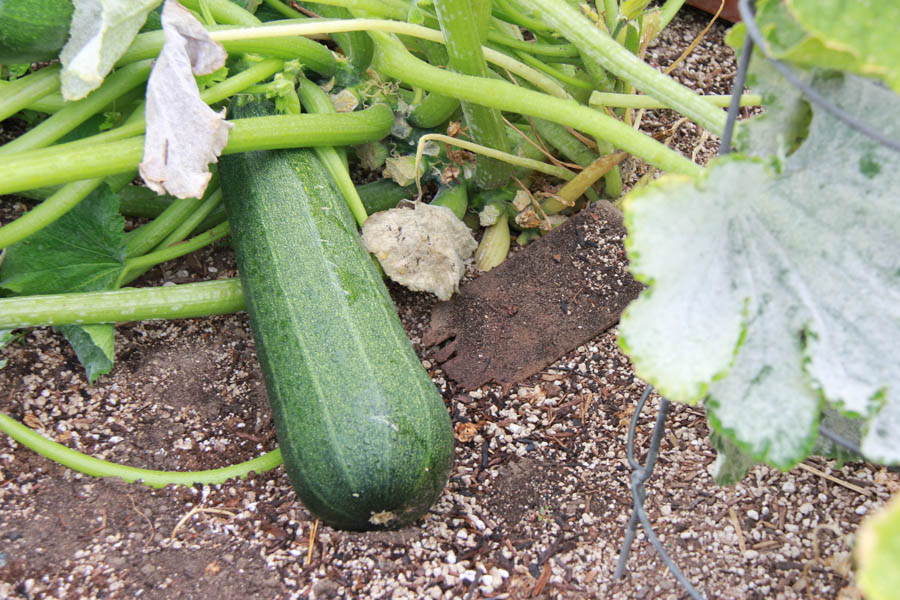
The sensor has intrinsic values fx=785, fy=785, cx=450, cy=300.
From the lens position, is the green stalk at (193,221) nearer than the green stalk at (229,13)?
No

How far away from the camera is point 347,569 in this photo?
1382 mm

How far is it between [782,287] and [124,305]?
4.23 feet

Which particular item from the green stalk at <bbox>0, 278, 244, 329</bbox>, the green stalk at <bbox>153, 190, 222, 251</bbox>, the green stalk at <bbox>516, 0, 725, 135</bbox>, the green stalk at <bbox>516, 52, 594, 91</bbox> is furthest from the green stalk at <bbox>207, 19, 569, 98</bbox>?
the green stalk at <bbox>0, 278, 244, 329</bbox>

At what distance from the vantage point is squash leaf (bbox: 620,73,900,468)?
861 mm

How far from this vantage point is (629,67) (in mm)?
1398

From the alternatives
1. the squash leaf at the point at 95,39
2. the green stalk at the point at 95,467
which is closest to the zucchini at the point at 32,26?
the squash leaf at the point at 95,39

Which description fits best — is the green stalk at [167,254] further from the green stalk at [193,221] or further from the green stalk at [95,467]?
the green stalk at [95,467]

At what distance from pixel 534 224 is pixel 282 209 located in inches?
25.6

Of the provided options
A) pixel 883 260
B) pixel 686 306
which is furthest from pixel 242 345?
pixel 883 260

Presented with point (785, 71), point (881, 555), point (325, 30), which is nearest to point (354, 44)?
point (325, 30)

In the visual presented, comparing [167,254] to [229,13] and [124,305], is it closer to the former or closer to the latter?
[124,305]

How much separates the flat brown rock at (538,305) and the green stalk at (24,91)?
3.07ft

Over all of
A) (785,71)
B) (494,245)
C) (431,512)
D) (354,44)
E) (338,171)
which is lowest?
(431,512)

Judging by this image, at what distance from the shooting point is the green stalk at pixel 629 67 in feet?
4.40
